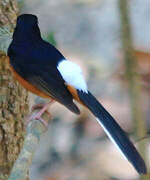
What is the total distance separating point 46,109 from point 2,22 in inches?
24.7

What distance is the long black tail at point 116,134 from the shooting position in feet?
14.1

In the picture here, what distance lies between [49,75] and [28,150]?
1.09 m

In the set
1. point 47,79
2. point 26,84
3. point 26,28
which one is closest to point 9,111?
point 26,84

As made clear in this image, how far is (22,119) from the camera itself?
196 inches

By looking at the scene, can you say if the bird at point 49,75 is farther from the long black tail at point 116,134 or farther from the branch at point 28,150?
the branch at point 28,150

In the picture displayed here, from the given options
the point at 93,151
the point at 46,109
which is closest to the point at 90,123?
the point at 93,151

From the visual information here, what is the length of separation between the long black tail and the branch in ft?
1.38

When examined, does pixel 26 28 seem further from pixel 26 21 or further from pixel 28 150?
pixel 28 150

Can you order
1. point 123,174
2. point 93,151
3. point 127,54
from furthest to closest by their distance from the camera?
point 93,151
point 123,174
point 127,54

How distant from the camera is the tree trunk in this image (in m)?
4.85

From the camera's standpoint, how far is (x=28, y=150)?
12.9 feet

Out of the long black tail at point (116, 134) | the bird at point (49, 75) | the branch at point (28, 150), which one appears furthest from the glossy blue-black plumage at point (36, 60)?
the branch at point (28, 150)

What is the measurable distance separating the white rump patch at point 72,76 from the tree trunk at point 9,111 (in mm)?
324

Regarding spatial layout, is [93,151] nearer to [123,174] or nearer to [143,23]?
[123,174]
